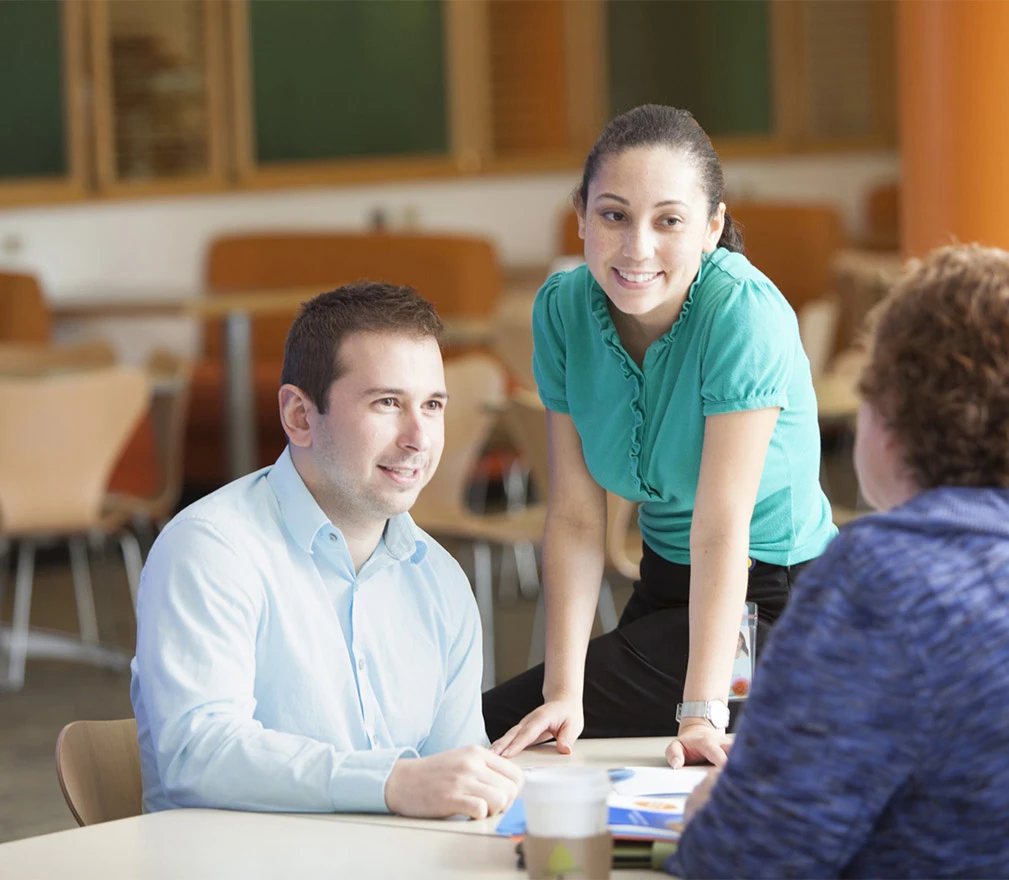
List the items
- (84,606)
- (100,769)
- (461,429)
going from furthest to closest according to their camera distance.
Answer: (84,606), (461,429), (100,769)

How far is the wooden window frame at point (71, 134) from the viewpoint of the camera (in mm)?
7957

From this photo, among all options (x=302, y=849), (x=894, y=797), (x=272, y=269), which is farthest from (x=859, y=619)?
(x=272, y=269)

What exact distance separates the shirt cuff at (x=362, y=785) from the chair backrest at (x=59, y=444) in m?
3.58

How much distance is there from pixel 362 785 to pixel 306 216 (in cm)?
743

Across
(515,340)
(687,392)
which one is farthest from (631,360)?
(515,340)

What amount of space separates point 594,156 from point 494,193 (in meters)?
7.29

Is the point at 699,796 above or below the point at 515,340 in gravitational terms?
below

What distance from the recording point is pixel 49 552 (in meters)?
7.40

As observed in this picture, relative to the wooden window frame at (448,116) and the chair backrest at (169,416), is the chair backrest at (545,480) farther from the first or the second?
the wooden window frame at (448,116)

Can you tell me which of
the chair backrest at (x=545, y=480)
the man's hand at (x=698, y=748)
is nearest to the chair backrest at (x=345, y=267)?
the chair backrest at (x=545, y=480)

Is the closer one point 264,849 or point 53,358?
point 264,849

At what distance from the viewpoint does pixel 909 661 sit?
4.00 feet

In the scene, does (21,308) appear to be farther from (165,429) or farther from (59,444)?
(59,444)

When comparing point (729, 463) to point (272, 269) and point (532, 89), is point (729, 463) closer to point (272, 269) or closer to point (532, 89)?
point (272, 269)
